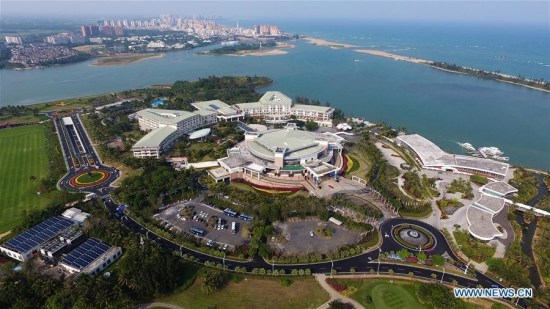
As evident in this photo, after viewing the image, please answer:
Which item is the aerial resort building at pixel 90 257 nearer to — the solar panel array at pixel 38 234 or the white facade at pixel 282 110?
the solar panel array at pixel 38 234

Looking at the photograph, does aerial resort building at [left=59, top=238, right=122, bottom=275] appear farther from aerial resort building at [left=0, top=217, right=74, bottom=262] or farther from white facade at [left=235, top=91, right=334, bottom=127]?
white facade at [left=235, top=91, right=334, bottom=127]

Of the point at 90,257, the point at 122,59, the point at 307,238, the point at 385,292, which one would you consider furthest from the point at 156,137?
the point at 122,59

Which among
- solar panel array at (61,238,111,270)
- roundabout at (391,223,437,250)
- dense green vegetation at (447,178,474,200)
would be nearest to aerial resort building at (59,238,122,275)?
solar panel array at (61,238,111,270)

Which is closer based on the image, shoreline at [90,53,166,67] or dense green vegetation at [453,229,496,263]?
dense green vegetation at [453,229,496,263]

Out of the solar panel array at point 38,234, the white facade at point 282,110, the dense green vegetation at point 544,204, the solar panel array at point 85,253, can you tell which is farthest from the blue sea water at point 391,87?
the solar panel array at point 38,234

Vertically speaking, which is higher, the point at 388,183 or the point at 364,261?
the point at 388,183

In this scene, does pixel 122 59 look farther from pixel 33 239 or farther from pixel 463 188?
pixel 463 188
